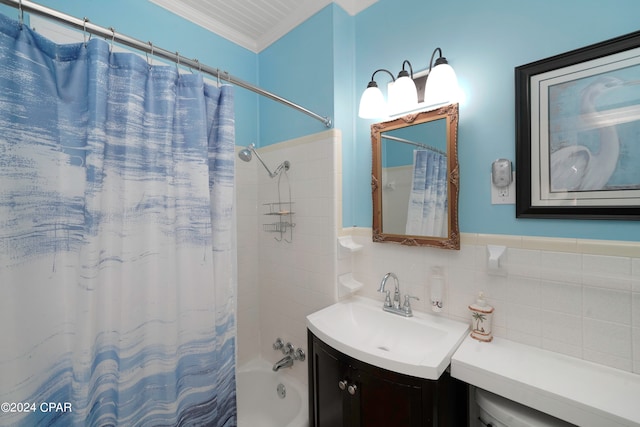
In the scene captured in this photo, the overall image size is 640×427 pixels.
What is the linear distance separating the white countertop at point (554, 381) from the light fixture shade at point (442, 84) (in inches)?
45.1

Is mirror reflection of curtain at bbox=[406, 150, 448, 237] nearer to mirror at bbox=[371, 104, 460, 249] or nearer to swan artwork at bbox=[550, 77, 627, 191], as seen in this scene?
mirror at bbox=[371, 104, 460, 249]

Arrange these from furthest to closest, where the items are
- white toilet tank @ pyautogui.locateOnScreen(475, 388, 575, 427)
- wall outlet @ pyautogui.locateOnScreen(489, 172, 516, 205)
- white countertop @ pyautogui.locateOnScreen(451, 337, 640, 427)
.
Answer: wall outlet @ pyautogui.locateOnScreen(489, 172, 516, 205), white toilet tank @ pyautogui.locateOnScreen(475, 388, 575, 427), white countertop @ pyautogui.locateOnScreen(451, 337, 640, 427)

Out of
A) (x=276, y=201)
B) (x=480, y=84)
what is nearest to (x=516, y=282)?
(x=480, y=84)

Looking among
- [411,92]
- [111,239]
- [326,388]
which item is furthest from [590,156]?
[111,239]

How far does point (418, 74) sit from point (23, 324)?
1.86m

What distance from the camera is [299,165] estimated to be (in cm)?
174

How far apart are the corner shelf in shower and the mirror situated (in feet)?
2.03

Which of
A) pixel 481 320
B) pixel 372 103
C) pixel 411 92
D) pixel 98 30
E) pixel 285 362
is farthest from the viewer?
pixel 285 362

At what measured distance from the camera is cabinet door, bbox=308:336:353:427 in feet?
3.70

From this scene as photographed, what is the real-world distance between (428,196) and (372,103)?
612 mm

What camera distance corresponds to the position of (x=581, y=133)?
947mm

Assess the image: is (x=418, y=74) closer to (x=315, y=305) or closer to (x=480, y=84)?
(x=480, y=84)

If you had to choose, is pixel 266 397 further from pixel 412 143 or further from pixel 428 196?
pixel 412 143

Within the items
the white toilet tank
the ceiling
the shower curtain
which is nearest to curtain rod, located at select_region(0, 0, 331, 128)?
the shower curtain
